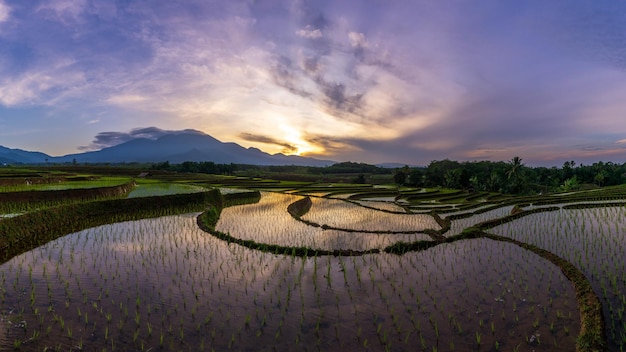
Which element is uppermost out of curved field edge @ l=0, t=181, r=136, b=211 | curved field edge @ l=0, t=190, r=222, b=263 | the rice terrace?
curved field edge @ l=0, t=181, r=136, b=211

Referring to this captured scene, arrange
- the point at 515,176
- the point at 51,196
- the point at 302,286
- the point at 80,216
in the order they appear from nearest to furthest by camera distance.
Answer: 1. the point at 302,286
2. the point at 80,216
3. the point at 51,196
4. the point at 515,176

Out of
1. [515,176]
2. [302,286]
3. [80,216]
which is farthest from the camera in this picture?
[515,176]

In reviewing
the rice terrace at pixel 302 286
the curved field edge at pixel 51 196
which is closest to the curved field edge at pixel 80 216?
the rice terrace at pixel 302 286

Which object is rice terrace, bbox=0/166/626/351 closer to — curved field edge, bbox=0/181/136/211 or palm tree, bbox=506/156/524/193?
curved field edge, bbox=0/181/136/211

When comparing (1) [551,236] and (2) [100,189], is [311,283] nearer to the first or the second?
(1) [551,236]

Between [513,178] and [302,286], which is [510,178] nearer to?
[513,178]

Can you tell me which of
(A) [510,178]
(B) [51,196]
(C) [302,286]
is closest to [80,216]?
(B) [51,196]

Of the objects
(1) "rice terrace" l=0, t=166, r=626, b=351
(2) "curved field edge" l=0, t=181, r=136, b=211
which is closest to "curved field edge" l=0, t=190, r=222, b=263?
(1) "rice terrace" l=0, t=166, r=626, b=351
